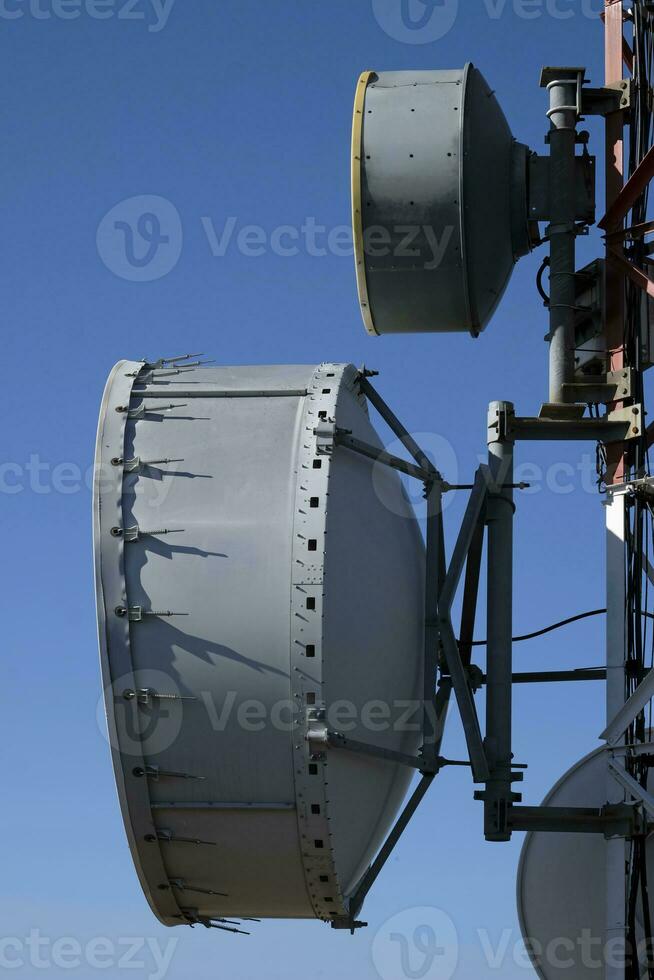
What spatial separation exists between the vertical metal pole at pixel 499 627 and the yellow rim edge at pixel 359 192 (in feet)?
5.57

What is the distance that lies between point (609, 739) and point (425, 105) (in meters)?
6.32

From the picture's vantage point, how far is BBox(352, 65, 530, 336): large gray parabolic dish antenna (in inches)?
680

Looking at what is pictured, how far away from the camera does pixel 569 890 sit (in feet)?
56.8

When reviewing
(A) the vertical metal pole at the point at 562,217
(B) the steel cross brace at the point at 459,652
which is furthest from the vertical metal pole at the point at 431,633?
(A) the vertical metal pole at the point at 562,217

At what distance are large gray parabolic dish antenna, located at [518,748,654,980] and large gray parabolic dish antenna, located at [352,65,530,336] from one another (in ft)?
15.3

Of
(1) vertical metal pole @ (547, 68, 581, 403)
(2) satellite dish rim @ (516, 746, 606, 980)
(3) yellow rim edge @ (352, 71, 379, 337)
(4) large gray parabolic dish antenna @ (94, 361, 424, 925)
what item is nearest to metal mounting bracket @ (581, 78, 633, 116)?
(1) vertical metal pole @ (547, 68, 581, 403)

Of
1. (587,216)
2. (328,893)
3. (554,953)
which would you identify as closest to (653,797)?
(554,953)

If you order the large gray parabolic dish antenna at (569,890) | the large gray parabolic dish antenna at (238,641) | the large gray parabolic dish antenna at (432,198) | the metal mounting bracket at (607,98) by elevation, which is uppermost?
the metal mounting bracket at (607,98)

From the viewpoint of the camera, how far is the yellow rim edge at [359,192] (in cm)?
1730

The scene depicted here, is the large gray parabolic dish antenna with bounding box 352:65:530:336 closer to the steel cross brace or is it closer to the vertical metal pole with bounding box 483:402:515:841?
the vertical metal pole with bounding box 483:402:515:841

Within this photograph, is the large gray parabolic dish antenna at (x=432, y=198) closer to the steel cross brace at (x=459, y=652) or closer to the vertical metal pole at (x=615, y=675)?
the steel cross brace at (x=459, y=652)

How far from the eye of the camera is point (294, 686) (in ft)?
48.7

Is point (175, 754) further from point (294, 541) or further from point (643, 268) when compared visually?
point (643, 268)

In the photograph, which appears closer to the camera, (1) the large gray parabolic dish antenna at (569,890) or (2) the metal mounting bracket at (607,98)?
(1) the large gray parabolic dish antenna at (569,890)
